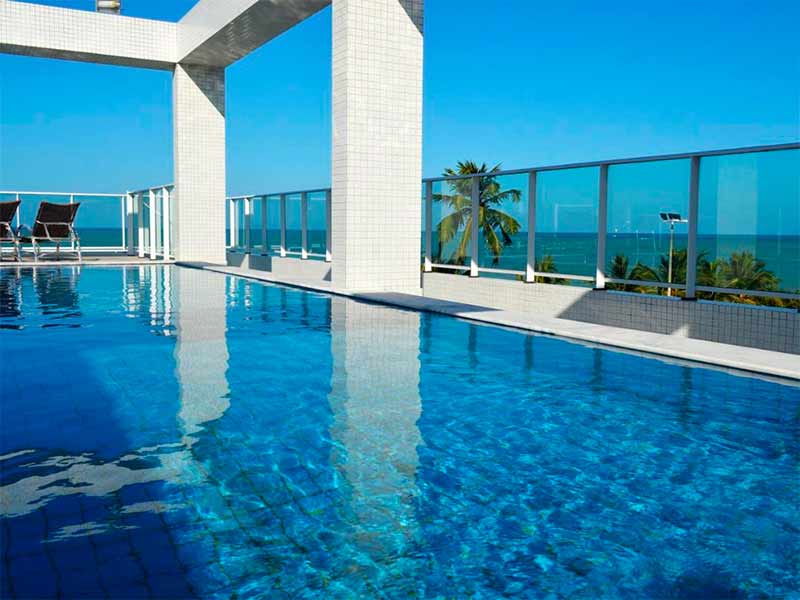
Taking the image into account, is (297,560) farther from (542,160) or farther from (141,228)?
(542,160)

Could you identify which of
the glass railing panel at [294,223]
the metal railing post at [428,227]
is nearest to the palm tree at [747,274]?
the metal railing post at [428,227]

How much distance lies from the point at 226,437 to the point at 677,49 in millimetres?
64254

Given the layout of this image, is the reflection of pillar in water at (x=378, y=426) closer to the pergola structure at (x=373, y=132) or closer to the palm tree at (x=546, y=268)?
the palm tree at (x=546, y=268)

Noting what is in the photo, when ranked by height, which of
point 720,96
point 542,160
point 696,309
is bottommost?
point 696,309

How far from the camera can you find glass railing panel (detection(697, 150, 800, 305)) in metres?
4.66

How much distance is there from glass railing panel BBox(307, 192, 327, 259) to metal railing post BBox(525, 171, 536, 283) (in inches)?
154

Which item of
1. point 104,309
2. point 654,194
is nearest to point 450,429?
point 654,194

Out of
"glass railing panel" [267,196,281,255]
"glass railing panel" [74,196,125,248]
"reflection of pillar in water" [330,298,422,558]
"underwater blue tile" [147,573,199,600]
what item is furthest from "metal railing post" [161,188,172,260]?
"underwater blue tile" [147,573,199,600]

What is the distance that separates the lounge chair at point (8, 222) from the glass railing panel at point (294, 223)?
15.1 feet

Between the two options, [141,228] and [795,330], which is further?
[141,228]

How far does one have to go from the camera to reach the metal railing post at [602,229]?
5.96 m

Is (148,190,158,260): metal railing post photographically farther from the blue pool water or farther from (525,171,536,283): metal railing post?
the blue pool water

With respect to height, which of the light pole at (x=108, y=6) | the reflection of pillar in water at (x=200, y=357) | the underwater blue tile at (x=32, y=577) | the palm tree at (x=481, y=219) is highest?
the light pole at (x=108, y=6)

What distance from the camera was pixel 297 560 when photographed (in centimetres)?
183
